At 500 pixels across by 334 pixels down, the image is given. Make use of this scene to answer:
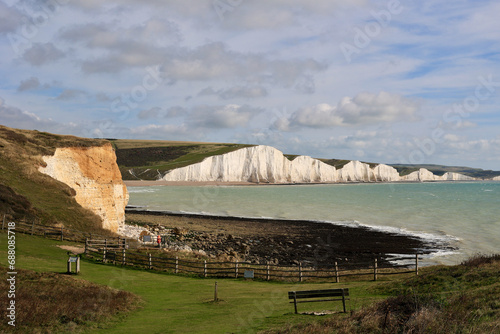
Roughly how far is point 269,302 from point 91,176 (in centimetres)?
2945

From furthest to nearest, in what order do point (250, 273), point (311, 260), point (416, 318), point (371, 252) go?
point (371, 252) < point (311, 260) < point (250, 273) < point (416, 318)

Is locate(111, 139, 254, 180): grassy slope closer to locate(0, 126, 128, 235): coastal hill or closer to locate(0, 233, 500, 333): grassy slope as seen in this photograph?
locate(0, 126, 128, 235): coastal hill

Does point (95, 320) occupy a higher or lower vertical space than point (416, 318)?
lower

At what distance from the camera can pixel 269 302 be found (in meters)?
15.9

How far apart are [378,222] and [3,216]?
4465 centimetres

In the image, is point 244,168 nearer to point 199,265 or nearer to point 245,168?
point 245,168

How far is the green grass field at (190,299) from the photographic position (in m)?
12.9

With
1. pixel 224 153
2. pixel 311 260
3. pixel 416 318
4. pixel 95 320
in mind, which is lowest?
pixel 311 260

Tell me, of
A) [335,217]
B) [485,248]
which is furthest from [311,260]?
[335,217]

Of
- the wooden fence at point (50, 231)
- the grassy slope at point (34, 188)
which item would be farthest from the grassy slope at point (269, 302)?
the grassy slope at point (34, 188)

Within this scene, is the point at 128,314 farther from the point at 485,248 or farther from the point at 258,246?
the point at 485,248

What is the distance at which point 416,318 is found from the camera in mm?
9500

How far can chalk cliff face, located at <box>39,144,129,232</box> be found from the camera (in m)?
37.9

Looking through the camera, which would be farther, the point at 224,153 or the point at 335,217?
the point at 224,153
